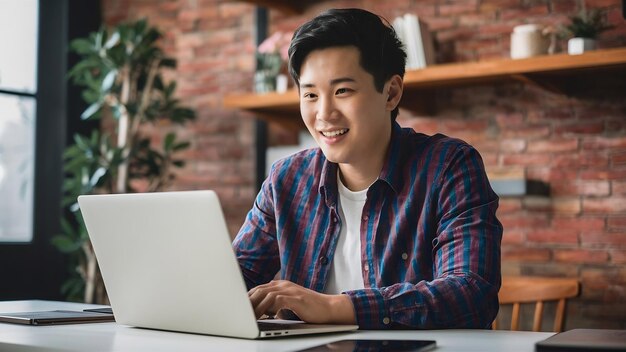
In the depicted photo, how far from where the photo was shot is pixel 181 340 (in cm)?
133

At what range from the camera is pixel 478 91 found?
355cm

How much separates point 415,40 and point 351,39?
5.55ft

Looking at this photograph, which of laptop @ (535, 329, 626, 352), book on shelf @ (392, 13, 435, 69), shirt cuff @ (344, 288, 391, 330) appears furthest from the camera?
book on shelf @ (392, 13, 435, 69)

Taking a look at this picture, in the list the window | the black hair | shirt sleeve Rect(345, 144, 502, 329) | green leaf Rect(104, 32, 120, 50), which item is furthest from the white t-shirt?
the window

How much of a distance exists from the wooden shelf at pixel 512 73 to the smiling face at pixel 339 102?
4.72ft

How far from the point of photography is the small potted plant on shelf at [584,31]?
3.10 meters

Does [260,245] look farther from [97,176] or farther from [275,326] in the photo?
[97,176]

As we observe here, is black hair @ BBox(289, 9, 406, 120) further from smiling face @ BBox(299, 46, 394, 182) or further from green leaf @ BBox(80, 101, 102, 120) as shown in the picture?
green leaf @ BBox(80, 101, 102, 120)

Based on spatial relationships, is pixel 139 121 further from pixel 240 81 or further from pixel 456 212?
pixel 456 212

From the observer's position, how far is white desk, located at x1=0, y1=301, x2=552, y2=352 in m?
1.23

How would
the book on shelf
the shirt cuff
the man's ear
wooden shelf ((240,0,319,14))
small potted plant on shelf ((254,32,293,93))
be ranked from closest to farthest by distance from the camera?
the shirt cuff
the man's ear
the book on shelf
small potted plant on shelf ((254,32,293,93))
wooden shelf ((240,0,319,14))

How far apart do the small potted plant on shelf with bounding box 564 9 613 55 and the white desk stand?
192 centimetres

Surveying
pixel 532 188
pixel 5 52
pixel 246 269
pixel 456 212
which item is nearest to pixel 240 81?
pixel 5 52

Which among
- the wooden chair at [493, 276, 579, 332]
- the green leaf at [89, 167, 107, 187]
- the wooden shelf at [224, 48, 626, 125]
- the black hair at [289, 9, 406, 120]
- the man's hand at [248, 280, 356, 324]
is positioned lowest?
the wooden chair at [493, 276, 579, 332]
